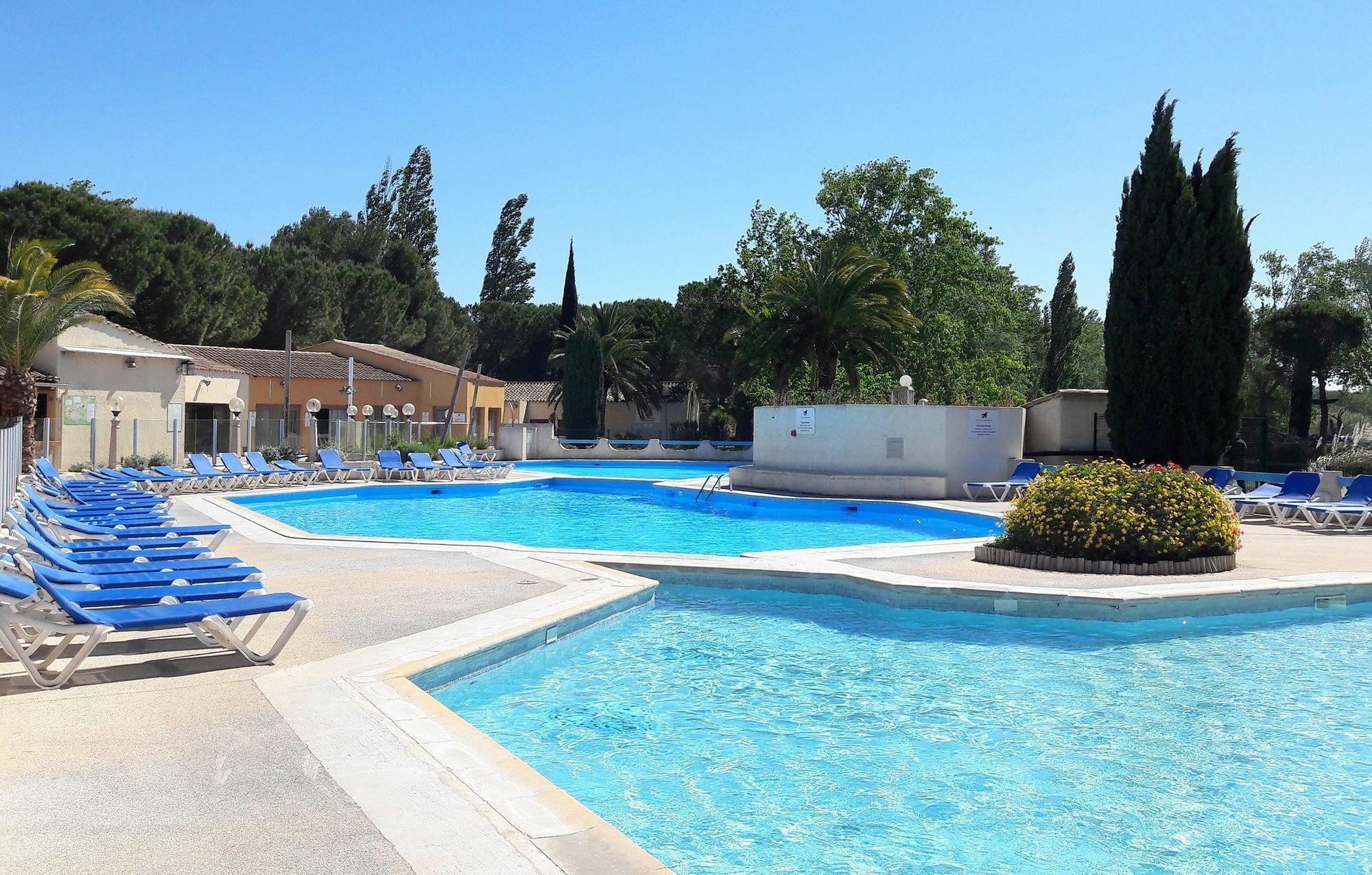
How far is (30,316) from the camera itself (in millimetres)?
21969

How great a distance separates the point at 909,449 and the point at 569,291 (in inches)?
1610

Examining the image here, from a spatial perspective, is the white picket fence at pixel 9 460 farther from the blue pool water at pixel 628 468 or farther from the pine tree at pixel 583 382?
the pine tree at pixel 583 382

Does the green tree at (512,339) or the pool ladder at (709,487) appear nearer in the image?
the pool ladder at (709,487)

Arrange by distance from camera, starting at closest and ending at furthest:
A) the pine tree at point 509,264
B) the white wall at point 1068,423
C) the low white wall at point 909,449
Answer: the low white wall at point 909,449, the white wall at point 1068,423, the pine tree at point 509,264

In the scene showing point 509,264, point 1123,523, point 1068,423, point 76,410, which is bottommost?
point 1123,523

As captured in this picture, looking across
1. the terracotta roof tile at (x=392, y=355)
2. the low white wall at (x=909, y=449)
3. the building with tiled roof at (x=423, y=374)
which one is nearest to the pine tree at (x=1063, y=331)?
the building with tiled roof at (x=423, y=374)

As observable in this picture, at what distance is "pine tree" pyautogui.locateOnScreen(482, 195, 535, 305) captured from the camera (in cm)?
7156

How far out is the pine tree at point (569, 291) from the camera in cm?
5891

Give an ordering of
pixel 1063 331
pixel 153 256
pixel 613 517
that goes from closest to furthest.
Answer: pixel 613 517 < pixel 153 256 < pixel 1063 331

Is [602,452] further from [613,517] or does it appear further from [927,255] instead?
[613,517]

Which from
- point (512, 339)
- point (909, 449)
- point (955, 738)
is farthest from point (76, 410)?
point (512, 339)

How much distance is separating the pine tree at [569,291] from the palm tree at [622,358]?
572 cm

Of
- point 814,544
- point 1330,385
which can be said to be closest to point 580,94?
point 814,544

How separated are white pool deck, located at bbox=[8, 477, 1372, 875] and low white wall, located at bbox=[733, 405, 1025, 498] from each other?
36.2ft
